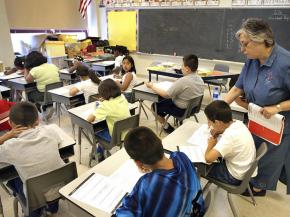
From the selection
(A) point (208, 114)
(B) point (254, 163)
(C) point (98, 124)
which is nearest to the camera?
(B) point (254, 163)

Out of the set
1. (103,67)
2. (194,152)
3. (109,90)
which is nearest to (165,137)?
(194,152)

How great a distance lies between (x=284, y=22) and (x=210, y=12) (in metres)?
1.52

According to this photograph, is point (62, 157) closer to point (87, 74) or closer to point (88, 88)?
point (88, 88)

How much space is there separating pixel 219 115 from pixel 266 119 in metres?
0.46

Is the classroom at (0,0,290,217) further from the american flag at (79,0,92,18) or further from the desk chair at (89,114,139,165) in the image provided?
the american flag at (79,0,92,18)

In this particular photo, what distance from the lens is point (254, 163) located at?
1.58 m

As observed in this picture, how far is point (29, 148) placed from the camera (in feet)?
5.07

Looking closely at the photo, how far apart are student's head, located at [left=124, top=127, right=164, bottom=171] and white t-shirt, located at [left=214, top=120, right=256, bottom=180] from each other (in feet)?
2.29

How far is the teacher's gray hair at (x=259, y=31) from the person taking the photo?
1673 millimetres

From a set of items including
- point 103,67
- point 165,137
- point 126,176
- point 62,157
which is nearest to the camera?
point 126,176

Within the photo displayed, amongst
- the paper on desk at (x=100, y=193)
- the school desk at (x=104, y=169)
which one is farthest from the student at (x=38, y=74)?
the paper on desk at (x=100, y=193)

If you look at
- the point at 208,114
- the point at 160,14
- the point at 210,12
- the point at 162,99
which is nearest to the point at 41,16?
the point at 160,14

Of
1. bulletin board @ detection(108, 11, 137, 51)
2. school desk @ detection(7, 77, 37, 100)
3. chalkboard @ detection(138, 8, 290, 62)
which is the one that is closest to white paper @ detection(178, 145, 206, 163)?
school desk @ detection(7, 77, 37, 100)

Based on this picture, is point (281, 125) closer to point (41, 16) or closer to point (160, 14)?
point (160, 14)
